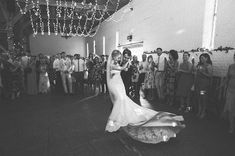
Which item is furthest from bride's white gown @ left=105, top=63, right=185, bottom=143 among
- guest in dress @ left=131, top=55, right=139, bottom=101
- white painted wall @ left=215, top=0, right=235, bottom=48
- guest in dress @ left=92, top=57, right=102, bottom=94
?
guest in dress @ left=92, top=57, right=102, bottom=94

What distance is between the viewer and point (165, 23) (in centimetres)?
664

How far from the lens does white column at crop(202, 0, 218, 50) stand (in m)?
4.85

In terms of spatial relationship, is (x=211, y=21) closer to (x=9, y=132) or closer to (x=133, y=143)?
(x=133, y=143)

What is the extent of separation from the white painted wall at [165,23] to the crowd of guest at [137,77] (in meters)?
0.55

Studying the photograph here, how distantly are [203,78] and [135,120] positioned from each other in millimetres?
2147

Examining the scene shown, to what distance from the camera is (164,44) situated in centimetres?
675

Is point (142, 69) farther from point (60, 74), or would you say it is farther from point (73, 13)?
point (73, 13)

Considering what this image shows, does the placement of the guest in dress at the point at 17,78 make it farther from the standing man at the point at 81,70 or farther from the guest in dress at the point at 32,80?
the standing man at the point at 81,70

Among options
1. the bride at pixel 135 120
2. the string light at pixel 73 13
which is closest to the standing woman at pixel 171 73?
the bride at pixel 135 120

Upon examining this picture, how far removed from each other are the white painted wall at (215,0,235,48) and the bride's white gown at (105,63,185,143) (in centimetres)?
248

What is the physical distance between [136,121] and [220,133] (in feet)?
5.48

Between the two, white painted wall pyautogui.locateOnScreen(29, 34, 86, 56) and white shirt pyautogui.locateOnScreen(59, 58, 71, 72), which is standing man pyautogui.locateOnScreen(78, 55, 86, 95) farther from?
white painted wall pyautogui.locateOnScreen(29, 34, 86, 56)

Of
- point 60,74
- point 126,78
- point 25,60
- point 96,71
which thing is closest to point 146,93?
point 126,78

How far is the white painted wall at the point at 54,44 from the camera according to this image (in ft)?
59.7
